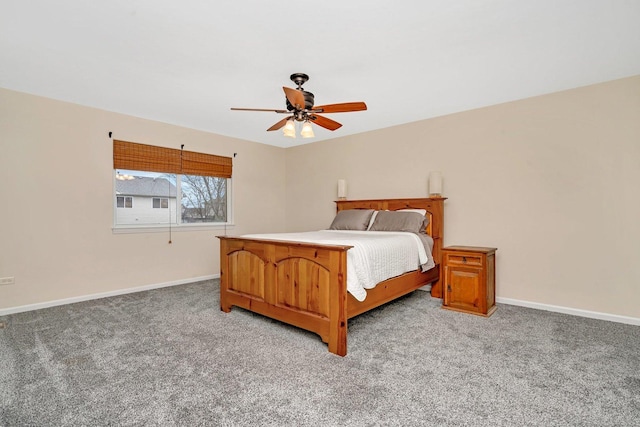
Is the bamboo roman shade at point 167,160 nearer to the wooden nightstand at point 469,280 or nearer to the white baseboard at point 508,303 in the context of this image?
the white baseboard at point 508,303

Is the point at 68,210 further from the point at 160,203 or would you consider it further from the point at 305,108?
the point at 305,108

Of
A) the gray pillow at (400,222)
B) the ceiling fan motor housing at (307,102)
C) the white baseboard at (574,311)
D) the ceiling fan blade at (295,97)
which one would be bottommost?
the white baseboard at (574,311)

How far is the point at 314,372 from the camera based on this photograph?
6.63 feet

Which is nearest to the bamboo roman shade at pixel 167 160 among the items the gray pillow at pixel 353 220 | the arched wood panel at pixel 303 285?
the gray pillow at pixel 353 220

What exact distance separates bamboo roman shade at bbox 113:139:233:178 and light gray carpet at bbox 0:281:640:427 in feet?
6.39

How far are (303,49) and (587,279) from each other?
3.50 metres

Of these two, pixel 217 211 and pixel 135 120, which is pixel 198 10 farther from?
pixel 217 211

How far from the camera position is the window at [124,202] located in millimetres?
4098

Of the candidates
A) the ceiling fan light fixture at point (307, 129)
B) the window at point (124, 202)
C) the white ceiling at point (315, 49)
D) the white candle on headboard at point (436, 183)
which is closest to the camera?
the white ceiling at point (315, 49)

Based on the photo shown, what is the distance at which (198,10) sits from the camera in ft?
6.51

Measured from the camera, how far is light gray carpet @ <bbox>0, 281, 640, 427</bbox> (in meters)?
1.60

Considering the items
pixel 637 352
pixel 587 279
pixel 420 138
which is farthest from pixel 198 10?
pixel 587 279

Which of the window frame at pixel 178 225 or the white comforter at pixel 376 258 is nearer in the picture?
the white comforter at pixel 376 258

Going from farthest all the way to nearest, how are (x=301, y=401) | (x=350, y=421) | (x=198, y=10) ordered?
(x=198, y=10) < (x=301, y=401) < (x=350, y=421)
